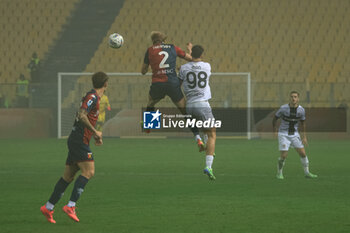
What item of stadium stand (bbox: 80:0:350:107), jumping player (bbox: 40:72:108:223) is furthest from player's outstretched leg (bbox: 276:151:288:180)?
Result: stadium stand (bbox: 80:0:350:107)

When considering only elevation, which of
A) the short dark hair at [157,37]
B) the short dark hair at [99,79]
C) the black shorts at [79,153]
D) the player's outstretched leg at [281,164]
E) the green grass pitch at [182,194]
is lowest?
the green grass pitch at [182,194]

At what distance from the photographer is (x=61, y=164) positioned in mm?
15211

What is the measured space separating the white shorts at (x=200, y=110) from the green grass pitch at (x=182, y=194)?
1106 millimetres

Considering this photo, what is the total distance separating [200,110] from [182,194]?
224 cm

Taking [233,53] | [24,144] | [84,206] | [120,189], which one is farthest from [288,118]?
[233,53]

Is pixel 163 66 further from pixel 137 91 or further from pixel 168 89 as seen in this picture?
pixel 137 91

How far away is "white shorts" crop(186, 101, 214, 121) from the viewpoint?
1179 centimetres

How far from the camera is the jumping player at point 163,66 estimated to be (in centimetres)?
1189

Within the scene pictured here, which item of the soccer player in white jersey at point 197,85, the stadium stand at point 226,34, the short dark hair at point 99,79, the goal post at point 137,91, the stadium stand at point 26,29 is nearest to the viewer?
the short dark hair at point 99,79

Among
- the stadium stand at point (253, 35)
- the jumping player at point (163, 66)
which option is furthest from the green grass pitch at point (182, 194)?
the stadium stand at point (253, 35)

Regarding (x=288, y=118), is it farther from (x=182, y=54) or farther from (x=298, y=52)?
(x=298, y=52)

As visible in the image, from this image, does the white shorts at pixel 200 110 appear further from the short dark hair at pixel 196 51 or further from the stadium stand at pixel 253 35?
the stadium stand at pixel 253 35

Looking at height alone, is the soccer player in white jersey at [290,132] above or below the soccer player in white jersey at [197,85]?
below

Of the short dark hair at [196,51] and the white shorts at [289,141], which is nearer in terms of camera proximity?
the short dark hair at [196,51]
